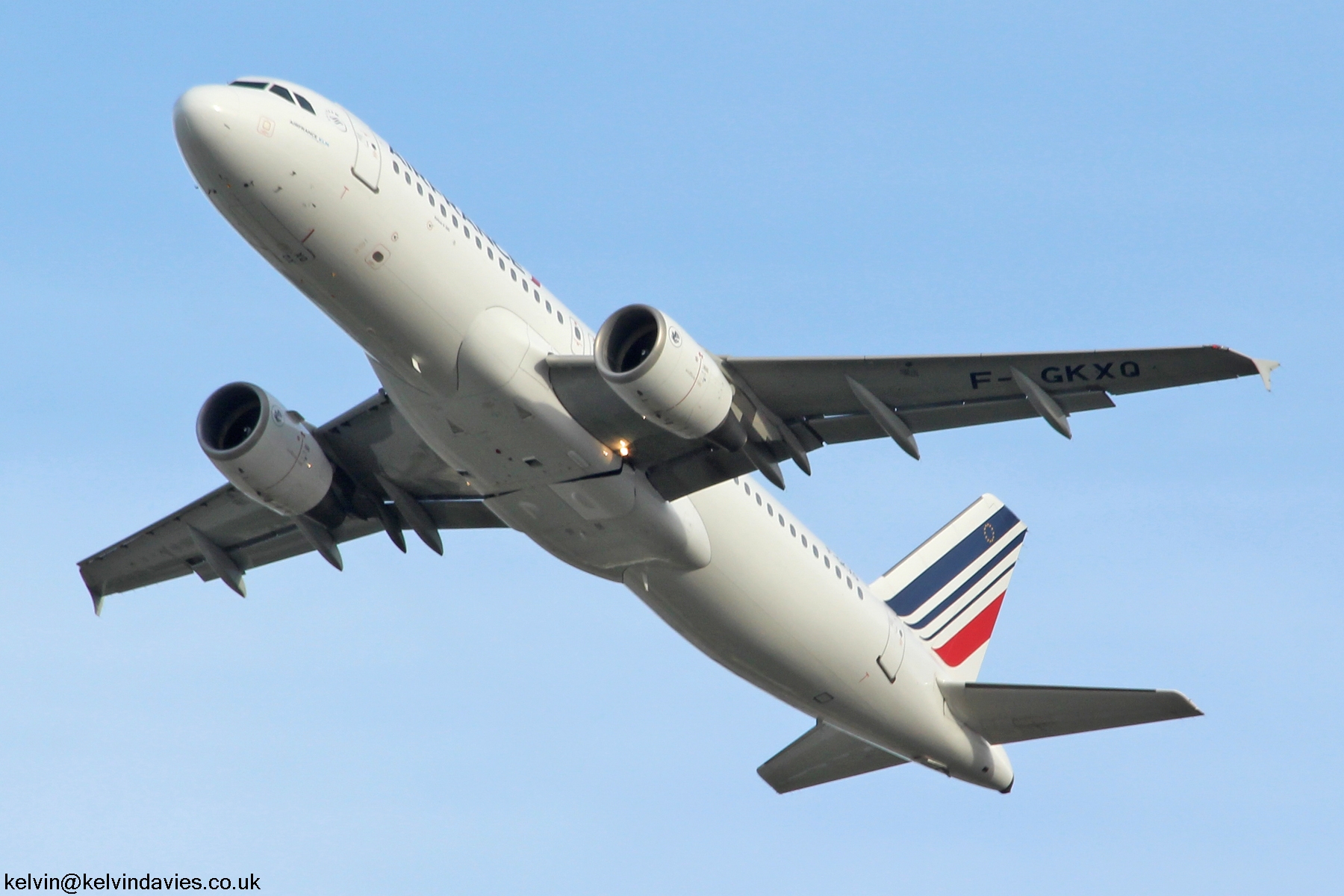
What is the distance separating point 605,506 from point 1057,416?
6.69 meters

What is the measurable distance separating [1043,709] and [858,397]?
9085 mm

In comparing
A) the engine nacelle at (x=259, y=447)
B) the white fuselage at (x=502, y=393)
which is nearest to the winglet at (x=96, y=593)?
the engine nacelle at (x=259, y=447)

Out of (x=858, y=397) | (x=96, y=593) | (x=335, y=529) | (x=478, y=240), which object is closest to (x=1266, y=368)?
(x=858, y=397)

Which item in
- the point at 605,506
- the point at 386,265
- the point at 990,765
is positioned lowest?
the point at 990,765

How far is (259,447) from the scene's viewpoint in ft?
81.9

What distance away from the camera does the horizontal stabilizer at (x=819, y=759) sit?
3092 cm

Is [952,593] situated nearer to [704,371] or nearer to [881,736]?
[881,736]

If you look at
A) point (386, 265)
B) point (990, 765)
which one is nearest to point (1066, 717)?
point (990, 765)

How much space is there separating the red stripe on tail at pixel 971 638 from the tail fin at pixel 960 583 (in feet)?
0.05

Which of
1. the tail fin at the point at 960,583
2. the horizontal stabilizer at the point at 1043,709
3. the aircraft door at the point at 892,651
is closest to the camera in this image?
the horizontal stabilizer at the point at 1043,709

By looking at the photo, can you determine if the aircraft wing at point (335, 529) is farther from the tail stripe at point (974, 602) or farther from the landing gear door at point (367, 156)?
the tail stripe at point (974, 602)

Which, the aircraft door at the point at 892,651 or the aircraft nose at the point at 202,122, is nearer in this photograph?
the aircraft nose at the point at 202,122

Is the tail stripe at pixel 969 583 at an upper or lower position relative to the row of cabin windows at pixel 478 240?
lower

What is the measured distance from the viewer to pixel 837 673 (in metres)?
27.3
